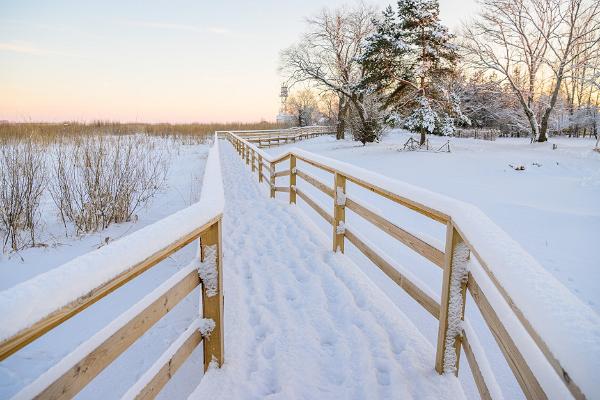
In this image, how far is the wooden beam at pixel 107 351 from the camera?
1141mm

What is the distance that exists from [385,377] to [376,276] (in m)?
1.78

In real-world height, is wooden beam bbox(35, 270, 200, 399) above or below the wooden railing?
below

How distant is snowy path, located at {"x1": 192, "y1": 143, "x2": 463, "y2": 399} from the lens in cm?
238

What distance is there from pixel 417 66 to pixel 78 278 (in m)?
21.4

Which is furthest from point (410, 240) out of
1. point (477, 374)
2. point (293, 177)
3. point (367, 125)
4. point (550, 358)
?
point (367, 125)

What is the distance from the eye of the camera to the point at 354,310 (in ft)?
11.0

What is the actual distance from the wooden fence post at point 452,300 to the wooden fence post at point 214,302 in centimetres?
140

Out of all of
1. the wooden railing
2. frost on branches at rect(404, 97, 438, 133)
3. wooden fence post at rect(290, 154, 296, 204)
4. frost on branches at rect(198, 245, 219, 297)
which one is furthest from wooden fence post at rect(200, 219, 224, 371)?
the wooden railing

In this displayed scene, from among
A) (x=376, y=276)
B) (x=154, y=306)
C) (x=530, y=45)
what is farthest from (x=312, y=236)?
(x=530, y=45)

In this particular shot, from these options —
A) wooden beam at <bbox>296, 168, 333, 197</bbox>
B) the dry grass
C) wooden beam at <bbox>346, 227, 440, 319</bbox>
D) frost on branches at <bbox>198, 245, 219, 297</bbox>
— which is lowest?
wooden beam at <bbox>346, 227, 440, 319</bbox>

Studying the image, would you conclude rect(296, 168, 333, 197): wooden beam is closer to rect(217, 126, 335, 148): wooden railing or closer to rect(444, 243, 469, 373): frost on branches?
rect(444, 243, 469, 373): frost on branches

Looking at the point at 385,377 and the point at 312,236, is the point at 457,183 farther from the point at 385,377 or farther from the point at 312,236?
the point at 385,377

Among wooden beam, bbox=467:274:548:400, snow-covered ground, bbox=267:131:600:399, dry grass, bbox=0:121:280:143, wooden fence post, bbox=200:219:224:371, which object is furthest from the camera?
dry grass, bbox=0:121:280:143

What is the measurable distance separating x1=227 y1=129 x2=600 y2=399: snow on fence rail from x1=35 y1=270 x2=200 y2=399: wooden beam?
53.0 inches
